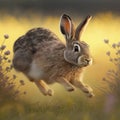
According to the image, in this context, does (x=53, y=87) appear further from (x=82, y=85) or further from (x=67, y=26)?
(x=67, y=26)

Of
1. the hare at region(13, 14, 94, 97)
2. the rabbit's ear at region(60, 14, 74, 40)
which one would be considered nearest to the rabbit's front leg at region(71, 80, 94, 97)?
the hare at region(13, 14, 94, 97)

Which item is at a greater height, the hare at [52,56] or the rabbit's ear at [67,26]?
the rabbit's ear at [67,26]

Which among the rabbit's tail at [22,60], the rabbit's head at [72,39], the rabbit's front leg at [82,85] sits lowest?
the rabbit's front leg at [82,85]

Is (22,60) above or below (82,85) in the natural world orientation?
above

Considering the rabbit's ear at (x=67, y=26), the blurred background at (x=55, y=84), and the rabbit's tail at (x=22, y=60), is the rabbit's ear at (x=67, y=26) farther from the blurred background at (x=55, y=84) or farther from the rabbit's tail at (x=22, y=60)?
the rabbit's tail at (x=22, y=60)

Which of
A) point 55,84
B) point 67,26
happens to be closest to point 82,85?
point 55,84

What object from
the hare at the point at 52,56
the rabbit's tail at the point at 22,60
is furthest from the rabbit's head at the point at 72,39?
the rabbit's tail at the point at 22,60
